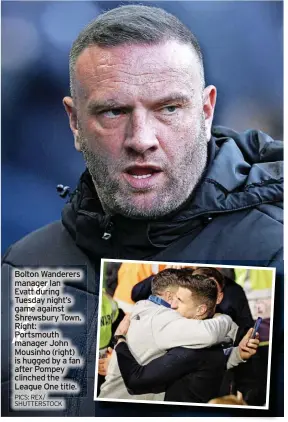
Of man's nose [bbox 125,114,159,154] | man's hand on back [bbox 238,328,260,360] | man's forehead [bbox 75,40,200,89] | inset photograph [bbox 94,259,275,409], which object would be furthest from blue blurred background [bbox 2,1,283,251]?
man's hand on back [bbox 238,328,260,360]

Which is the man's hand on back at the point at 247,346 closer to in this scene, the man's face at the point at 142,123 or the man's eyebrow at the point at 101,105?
the man's face at the point at 142,123

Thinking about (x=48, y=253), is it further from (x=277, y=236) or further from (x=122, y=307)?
(x=277, y=236)

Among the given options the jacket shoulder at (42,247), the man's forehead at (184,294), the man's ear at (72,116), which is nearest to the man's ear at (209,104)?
the man's ear at (72,116)

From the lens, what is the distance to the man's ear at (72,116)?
10.2 feet

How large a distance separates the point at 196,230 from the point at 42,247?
0.72m

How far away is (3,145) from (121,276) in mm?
814

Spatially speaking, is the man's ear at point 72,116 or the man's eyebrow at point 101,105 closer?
the man's eyebrow at point 101,105

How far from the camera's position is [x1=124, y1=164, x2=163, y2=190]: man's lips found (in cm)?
302

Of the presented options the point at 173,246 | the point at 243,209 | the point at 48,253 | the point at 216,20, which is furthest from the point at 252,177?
the point at 48,253

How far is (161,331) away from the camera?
119 inches

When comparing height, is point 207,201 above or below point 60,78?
below

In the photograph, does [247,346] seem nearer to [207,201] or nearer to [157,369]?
[157,369]

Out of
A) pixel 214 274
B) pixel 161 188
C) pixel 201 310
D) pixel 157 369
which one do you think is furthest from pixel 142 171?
pixel 157 369

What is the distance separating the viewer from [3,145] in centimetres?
315
